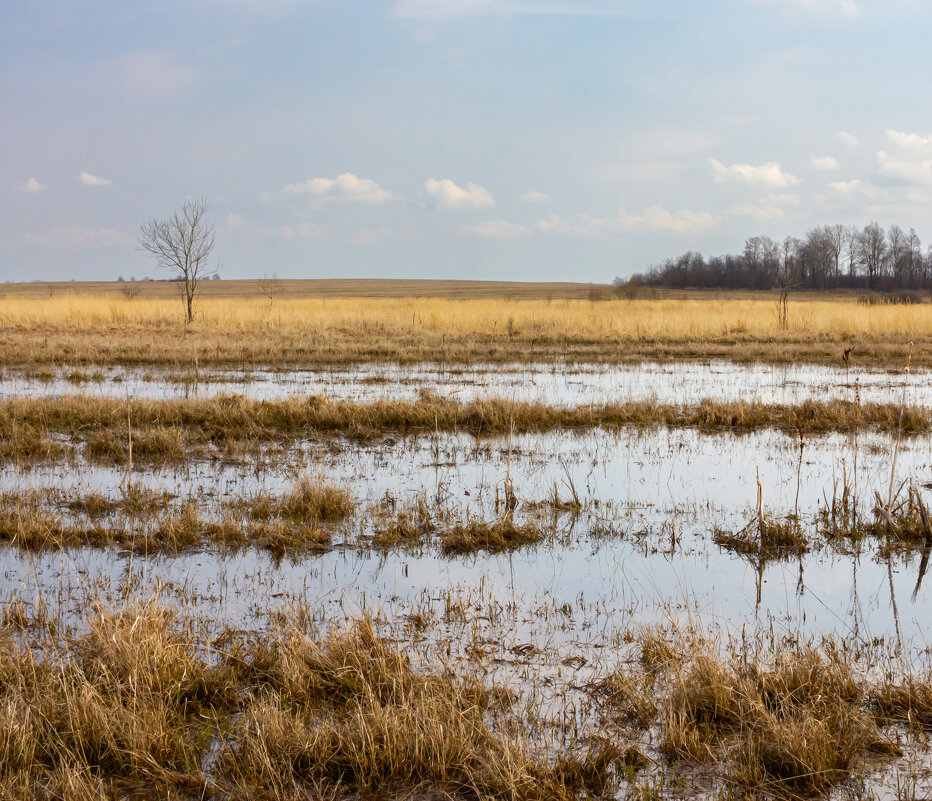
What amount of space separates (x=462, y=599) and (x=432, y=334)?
21.2 m

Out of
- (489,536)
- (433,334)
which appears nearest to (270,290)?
(433,334)

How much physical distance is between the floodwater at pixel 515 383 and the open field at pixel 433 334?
202cm

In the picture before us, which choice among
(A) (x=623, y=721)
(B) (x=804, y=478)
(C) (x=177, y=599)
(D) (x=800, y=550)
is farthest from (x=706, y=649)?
(B) (x=804, y=478)

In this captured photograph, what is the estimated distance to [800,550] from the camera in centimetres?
590

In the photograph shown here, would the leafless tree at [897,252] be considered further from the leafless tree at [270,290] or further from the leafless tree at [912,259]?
the leafless tree at [270,290]

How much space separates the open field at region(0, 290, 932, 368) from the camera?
808 inches

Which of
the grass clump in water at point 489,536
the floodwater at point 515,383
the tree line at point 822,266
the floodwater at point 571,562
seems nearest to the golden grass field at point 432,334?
the floodwater at point 515,383

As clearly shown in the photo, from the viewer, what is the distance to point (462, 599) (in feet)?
16.0

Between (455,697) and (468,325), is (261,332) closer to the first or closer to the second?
(468,325)

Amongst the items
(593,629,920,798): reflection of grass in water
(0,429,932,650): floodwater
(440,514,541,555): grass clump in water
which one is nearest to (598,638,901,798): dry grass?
(593,629,920,798): reflection of grass in water

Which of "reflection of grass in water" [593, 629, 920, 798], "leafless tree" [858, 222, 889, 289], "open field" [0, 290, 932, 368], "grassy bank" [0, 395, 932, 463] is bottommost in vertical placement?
"reflection of grass in water" [593, 629, 920, 798]

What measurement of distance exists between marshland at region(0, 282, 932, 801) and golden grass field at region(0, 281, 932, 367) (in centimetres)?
896

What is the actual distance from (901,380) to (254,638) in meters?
16.1

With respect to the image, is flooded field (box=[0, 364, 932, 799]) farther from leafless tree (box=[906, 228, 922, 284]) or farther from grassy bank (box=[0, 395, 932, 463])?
leafless tree (box=[906, 228, 922, 284])
